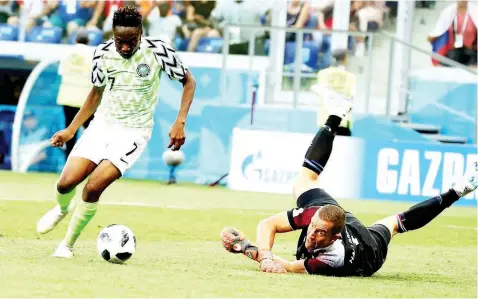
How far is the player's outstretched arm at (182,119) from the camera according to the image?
995 centimetres

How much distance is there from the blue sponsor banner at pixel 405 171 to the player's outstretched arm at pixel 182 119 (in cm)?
1048

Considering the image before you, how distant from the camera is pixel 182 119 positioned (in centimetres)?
1005

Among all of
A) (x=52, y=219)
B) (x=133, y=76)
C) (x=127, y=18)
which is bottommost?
(x=52, y=219)

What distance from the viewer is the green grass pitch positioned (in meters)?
8.48

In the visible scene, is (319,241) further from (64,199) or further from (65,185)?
(64,199)

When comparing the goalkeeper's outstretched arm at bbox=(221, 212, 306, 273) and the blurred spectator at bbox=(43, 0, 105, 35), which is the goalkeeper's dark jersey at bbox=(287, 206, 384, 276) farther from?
the blurred spectator at bbox=(43, 0, 105, 35)

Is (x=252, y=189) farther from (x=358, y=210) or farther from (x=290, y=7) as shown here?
(x=290, y=7)

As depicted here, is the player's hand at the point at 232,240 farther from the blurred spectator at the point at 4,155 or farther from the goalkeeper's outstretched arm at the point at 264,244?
the blurred spectator at the point at 4,155

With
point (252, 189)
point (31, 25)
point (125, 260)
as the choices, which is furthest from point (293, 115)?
point (125, 260)

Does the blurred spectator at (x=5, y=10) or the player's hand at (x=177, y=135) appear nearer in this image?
the player's hand at (x=177, y=135)

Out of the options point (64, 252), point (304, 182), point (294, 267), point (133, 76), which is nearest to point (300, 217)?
point (294, 267)

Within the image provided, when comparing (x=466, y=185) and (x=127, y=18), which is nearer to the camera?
(x=127, y=18)

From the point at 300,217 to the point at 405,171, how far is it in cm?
1083

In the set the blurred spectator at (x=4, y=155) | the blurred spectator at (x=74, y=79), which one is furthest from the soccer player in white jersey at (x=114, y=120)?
the blurred spectator at (x=4, y=155)
